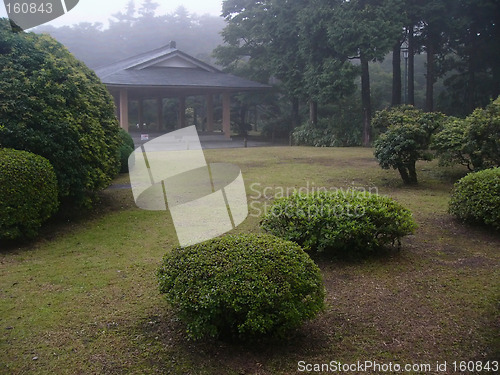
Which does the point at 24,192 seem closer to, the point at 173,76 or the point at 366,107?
the point at 366,107

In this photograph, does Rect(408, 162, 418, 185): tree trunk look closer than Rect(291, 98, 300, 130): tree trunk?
Yes

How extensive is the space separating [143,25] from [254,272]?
6206 cm

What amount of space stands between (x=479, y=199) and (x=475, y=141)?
3.73 meters

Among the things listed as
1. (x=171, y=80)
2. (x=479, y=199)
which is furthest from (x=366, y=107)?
(x=479, y=199)

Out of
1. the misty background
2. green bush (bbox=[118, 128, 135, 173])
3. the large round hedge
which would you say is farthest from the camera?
the misty background

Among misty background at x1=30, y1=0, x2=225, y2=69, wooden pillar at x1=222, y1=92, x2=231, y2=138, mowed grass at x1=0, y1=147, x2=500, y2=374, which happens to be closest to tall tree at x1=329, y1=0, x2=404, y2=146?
wooden pillar at x1=222, y1=92, x2=231, y2=138

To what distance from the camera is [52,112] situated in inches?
252

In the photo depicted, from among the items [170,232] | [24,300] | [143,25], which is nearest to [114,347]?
[24,300]

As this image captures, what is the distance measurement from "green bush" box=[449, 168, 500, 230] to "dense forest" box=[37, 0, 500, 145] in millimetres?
14397

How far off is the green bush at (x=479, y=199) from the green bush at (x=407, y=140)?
2.82 m

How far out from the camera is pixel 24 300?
4066mm

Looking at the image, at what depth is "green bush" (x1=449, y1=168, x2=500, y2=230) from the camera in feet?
18.5

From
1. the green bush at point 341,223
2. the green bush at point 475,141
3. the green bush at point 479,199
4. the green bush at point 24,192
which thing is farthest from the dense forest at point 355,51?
the green bush at point 24,192

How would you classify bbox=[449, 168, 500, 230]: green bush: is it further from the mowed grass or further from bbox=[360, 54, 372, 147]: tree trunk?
bbox=[360, 54, 372, 147]: tree trunk
